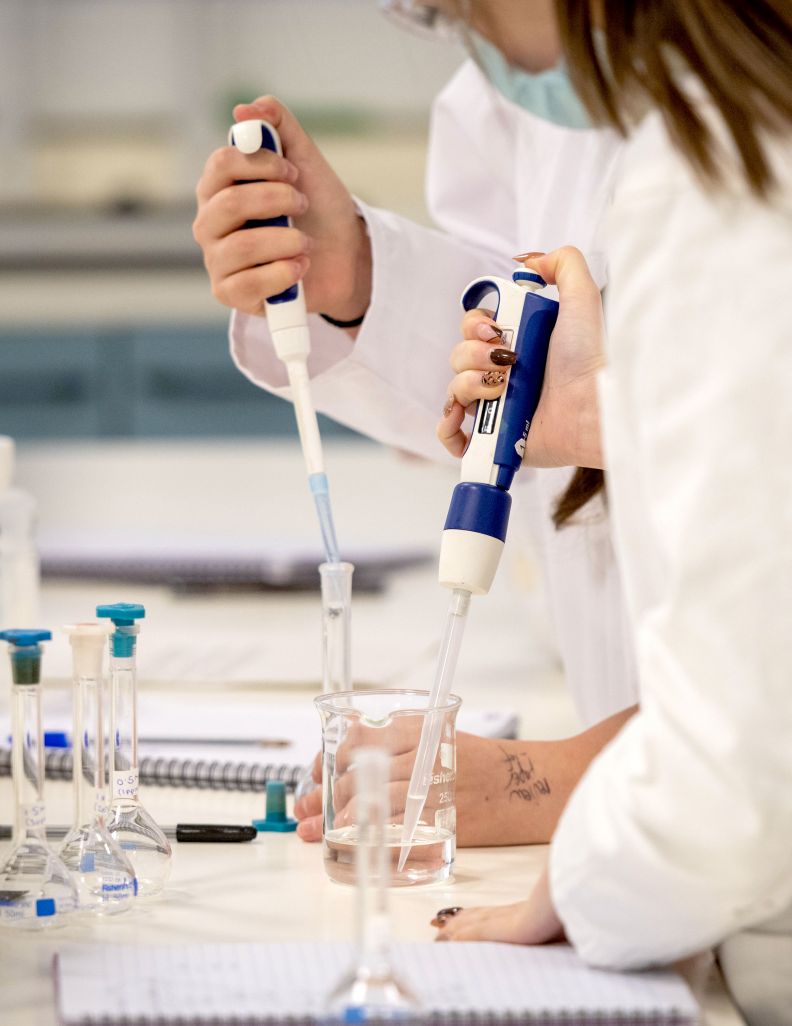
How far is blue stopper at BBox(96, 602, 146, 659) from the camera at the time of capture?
689mm

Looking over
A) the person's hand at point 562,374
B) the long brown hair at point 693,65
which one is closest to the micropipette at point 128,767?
the person's hand at point 562,374

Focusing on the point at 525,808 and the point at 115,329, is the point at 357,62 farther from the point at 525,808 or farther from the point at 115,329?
the point at 525,808

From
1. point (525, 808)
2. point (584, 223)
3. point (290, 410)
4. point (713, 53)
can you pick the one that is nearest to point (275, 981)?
point (525, 808)

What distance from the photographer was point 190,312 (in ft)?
12.1

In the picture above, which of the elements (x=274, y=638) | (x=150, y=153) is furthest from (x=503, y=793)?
(x=150, y=153)

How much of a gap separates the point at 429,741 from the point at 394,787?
36 millimetres

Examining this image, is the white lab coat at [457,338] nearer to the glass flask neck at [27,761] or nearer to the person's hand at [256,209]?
the person's hand at [256,209]

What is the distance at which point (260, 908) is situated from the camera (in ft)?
2.28

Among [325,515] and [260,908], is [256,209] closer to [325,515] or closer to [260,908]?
[325,515]

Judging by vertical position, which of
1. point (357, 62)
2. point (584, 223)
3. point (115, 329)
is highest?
point (357, 62)

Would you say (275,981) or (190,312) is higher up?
(190,312)

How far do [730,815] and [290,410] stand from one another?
3.24m

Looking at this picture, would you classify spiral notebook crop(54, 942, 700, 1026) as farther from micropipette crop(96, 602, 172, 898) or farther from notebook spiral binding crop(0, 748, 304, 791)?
notebook spiral binding crop(0, 748, 304, 791)

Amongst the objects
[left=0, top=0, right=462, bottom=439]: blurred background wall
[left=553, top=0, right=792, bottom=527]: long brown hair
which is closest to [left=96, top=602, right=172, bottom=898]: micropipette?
[left=553, top=0, right=792, bottom=527]: long brown hair
